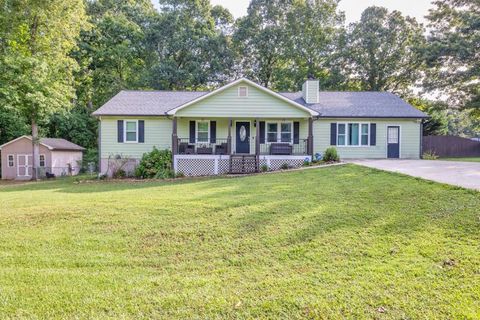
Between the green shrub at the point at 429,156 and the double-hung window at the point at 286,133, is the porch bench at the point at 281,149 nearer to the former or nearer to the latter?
the double-hung window at the point at 286,133

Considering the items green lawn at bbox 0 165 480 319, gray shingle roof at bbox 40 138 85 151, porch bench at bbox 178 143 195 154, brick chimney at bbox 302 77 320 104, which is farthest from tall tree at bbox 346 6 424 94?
green lawn at bbox 0 165 480 319

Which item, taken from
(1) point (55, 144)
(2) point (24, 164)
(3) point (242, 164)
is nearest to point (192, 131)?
(3) point (242, 164)

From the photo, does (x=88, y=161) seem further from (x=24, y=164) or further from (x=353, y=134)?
(x=353, y=134)

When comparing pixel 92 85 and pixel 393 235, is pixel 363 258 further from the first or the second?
pixel 92 85

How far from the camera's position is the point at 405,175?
32.2 ft

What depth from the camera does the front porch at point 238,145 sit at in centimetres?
1627

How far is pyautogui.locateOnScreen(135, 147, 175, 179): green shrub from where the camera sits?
15670mm

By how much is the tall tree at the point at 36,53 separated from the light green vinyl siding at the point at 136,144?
481 cm

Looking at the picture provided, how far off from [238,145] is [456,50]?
18.1m

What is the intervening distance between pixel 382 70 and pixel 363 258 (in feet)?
97.2

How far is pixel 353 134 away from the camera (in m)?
18.4

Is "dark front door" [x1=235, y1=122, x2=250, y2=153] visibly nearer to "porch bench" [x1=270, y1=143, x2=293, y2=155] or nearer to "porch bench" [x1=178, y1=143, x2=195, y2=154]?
"porch bench" [x1=270, y1=143, x2=293, y2=155]

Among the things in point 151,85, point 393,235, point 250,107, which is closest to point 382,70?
point 250,107

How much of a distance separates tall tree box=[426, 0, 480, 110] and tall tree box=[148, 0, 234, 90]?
17361 mm
